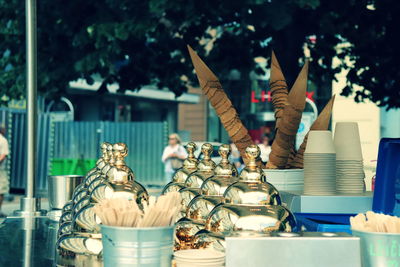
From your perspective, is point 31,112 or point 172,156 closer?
point 31,112

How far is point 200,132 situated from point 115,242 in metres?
30.2

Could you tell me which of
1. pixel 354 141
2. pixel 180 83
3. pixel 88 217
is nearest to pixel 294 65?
pixel 180 83

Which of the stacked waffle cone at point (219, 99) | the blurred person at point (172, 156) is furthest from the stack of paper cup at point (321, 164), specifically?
the blurred person at point (172, 156)

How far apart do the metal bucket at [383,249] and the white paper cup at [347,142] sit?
132 cm

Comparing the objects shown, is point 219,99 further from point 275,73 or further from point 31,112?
point 31,112

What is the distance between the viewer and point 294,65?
7871mm

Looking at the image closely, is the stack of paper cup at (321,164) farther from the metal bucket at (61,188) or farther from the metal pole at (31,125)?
the metal pole at (31,125)

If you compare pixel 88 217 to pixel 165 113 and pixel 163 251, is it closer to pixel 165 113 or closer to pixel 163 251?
pixel 163 251

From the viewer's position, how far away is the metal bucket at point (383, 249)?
1417mm

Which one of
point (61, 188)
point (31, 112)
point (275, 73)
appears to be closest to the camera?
point (275, 73)

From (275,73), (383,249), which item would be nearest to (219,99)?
(275,73)

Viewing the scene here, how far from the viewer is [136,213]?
1365 millimetres

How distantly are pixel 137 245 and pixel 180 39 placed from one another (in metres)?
7.96

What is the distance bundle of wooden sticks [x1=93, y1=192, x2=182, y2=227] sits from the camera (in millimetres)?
1372
